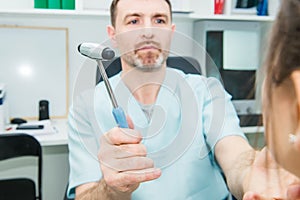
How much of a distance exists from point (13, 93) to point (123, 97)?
3.91 feet

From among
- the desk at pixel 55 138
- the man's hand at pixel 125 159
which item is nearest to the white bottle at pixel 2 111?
the desk at pixel 55 138

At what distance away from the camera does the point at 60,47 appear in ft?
6.68

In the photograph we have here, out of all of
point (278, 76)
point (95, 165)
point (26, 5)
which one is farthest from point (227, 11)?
point (278, 76)

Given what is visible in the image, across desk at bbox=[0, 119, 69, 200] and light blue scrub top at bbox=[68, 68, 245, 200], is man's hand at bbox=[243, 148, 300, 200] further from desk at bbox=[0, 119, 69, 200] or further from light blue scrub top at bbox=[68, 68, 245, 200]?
desk at bbox=[0, 119, 69, 200]

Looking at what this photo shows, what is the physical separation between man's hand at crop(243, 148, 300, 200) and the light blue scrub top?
0.29 meters

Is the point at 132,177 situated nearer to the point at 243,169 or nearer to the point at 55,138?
the point at 243,169

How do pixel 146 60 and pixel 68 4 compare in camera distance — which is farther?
pixel 68 4

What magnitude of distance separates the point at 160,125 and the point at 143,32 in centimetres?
24

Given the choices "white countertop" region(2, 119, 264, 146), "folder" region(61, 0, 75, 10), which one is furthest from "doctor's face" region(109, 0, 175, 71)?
"folder" region(61, 0, 75, 10)

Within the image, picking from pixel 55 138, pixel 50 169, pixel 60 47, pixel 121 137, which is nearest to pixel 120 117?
pixel 121 137

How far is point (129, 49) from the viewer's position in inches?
37.8

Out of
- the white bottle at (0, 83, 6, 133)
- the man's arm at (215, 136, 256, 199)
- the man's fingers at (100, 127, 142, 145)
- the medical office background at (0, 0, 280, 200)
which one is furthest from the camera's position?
the medical office background at (0, 0, 280, 200)

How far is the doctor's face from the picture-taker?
0.94 meters

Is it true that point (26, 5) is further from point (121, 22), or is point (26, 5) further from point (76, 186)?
point (76, 186)
